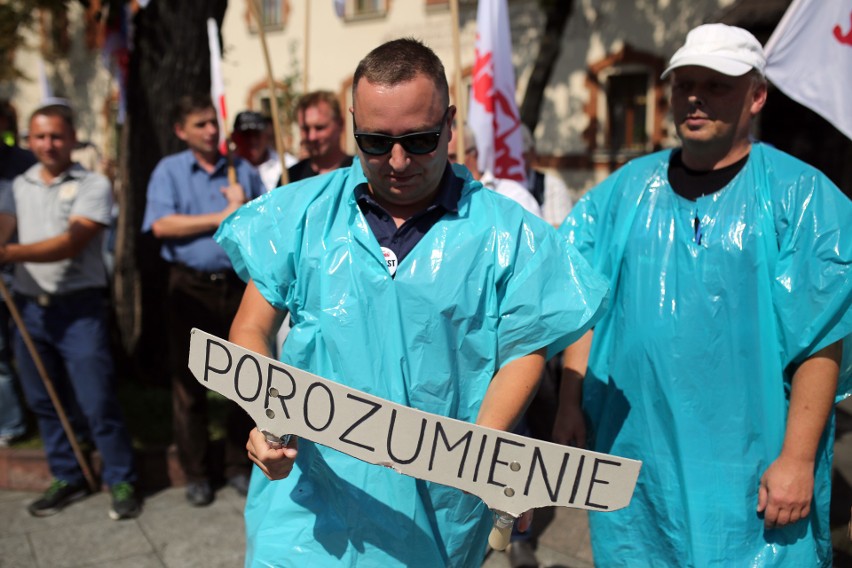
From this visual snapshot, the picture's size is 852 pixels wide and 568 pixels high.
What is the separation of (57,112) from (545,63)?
23.5 feet

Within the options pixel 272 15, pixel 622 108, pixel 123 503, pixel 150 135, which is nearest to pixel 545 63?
pixel 622 108

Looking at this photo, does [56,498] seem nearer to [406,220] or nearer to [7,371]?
[7,371]

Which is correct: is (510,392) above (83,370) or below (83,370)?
above

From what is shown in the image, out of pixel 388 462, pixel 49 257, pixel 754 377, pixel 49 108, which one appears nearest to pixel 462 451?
pixel 388 462

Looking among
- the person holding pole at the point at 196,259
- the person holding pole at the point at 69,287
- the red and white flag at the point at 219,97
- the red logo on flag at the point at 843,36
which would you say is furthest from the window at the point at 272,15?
the red logo on flag at the point at 843,36

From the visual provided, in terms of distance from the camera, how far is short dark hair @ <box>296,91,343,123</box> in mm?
4273

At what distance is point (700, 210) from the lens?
225cm

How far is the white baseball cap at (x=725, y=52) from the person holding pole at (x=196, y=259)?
8.62 feet

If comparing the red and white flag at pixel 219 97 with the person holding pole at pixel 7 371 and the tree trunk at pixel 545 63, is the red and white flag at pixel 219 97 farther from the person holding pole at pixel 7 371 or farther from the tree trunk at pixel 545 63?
the tree trunk at pixel 545 63

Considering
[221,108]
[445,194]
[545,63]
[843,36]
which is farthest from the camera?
[545,63]

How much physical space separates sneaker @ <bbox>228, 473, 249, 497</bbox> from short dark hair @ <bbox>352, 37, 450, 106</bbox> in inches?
123

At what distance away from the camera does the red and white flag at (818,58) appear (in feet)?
9.21

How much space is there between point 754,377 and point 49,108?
3.57 meters

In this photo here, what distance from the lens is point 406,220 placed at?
1.97m
